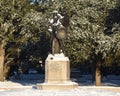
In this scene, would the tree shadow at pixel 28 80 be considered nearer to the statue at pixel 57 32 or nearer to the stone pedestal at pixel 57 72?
the statue at pixel 57 32

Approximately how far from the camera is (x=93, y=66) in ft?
112

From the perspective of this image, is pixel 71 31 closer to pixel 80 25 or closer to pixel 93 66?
pixel 80 25

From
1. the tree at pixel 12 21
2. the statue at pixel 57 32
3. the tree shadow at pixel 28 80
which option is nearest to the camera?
the statue at pixel 57 32

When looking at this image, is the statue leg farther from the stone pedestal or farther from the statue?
the stone pedestal

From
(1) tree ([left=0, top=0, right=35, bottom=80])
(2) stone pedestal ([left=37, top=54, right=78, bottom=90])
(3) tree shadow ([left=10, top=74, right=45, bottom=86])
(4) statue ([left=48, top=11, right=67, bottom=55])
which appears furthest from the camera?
(3) tree shadow ([left=10, top=74, right=45, bottom=86])

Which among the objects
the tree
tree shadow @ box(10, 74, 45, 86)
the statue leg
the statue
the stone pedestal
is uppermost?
the tree

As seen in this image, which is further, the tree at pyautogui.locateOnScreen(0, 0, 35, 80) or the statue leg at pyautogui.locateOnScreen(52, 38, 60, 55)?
the tree at pyautogui.locateOnScreen(0, 0, 35, 80)

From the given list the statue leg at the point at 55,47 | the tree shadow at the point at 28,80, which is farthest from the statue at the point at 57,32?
the tree shadow at the point at 28,80

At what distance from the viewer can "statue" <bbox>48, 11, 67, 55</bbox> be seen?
2069cm

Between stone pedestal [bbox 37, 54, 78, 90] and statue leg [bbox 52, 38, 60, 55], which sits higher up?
statue leg [bbox 52, 38, 60, 55]

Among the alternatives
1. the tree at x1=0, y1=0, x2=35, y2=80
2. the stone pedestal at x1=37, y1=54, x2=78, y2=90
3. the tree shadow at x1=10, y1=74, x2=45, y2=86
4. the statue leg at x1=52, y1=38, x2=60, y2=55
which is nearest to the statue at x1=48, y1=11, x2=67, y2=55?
the statue leg at x1=52, y1=38, x2=60, y2=55

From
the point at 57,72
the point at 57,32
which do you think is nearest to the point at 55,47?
the point at 57,32

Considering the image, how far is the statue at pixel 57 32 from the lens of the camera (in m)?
20.7

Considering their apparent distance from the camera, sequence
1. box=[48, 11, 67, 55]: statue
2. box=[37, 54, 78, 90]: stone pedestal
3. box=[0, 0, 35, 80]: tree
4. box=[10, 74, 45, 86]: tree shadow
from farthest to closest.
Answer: box=[10, 74, 45, 86]: tree shadow, box=[0, 0, 35, 80]: tree, box=[48, 11, 67, 55]: statue, box=[37, 54, 78, 90]: stone pedestal
